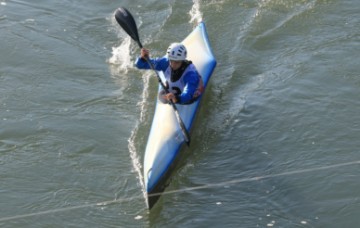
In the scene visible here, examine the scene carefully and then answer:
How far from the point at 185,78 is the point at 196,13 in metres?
3.71

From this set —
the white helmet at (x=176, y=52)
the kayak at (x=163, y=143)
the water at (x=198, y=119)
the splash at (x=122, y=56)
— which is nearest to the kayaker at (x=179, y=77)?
the white helmet at (x=176, y=52)

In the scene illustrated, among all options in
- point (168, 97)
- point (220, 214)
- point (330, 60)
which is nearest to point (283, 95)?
point (330, 60)

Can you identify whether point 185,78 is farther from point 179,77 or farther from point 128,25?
point 128,25

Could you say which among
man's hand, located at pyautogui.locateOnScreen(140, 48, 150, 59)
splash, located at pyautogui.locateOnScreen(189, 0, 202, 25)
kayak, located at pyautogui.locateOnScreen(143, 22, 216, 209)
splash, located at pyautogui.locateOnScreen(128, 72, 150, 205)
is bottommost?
splash, located at pyautogui.locateOnScreen(189, 0, 202, 25)

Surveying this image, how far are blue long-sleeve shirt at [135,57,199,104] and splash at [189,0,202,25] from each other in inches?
114

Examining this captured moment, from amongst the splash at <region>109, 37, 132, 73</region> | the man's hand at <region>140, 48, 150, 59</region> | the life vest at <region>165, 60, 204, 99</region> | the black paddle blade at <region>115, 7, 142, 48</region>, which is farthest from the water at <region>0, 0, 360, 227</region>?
the black paddle blade at <region>115, 7, 142, 48</region>

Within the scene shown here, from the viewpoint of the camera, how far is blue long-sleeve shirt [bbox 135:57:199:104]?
7.89m

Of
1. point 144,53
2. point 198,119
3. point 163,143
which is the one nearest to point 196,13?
point 144,53

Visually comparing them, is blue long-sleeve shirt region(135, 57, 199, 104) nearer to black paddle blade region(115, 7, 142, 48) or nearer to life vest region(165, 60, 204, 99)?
life vest region(165, 60, 204, 99)

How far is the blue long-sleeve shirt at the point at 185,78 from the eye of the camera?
25.9 feet

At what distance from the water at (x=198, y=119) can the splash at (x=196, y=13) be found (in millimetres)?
65

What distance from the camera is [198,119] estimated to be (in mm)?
8664

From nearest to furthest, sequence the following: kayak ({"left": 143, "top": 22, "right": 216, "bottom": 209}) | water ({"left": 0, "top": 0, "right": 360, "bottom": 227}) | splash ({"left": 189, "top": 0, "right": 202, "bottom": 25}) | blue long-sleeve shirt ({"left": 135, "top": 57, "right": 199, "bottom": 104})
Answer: kayak ({"left": 143, "top": 22, "right": 216, "bottom": 209})
water ({"left": 0, "top": 0, "right": 360, "bottom": 227})
blue long-sleeve shirt ({"left": 135, "top": 57, "right": 199, "bottom": 104})
splash ({"left": 189, "top": 0, "right": 202, "bottom": 25})

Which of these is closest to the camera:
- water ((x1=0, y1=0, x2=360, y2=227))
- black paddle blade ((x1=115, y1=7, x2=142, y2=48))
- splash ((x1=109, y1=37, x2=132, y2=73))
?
water ((x1=0, y1=0, x2=360, y2=227))
